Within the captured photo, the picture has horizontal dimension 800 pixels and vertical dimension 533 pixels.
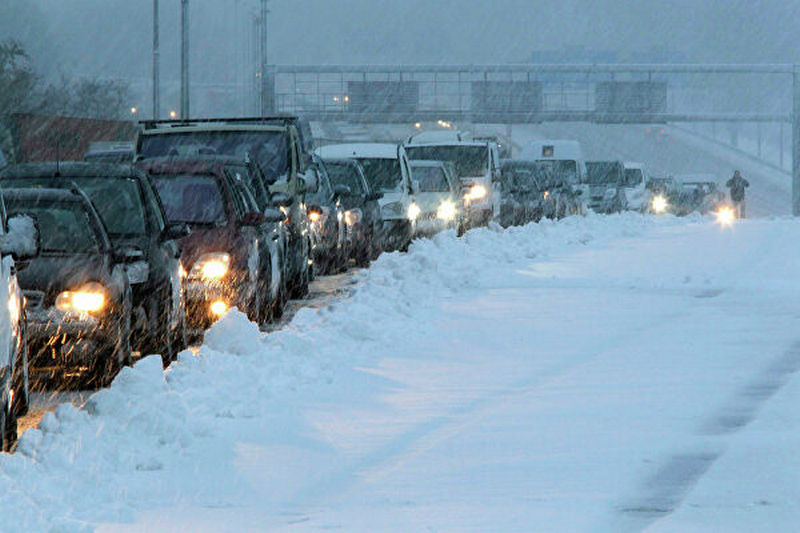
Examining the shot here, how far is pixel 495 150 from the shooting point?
134 feet

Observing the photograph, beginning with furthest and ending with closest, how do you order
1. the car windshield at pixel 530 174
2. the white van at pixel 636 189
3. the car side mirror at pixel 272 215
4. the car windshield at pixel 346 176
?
the white van at pixel 636 189, the car windshield at pixel 530 174, the car windshield at pixel 346 176, the car side mirror at pixel 272 215

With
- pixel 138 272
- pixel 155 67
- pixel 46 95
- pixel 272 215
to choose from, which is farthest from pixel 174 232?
pixel 46 95

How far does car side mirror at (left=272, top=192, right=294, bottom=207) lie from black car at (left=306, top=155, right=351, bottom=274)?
509 cm

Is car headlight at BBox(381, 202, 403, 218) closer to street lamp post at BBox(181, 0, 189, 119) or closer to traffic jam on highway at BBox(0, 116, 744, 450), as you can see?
traffic jam on highway at BBox(0, 116, 744, 450)

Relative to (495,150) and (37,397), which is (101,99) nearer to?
(495,150)

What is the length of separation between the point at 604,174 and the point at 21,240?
167ft

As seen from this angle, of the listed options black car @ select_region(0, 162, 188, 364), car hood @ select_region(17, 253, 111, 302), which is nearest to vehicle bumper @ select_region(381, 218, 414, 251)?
black car @ select_region(0, 162, 188, 364)

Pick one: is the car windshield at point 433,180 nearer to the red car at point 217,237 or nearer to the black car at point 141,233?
the red car at point 217,237

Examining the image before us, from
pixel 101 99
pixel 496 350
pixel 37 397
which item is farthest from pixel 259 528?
pixel 101 99

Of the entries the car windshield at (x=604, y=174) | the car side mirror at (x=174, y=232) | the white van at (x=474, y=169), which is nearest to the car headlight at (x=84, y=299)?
the car side mirror at (x=174, y=232)

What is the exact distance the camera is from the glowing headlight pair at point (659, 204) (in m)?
66.8

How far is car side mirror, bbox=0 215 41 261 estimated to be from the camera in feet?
29.1

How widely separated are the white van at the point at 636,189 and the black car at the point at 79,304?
47440mm

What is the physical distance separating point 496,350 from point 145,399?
4.73 m
